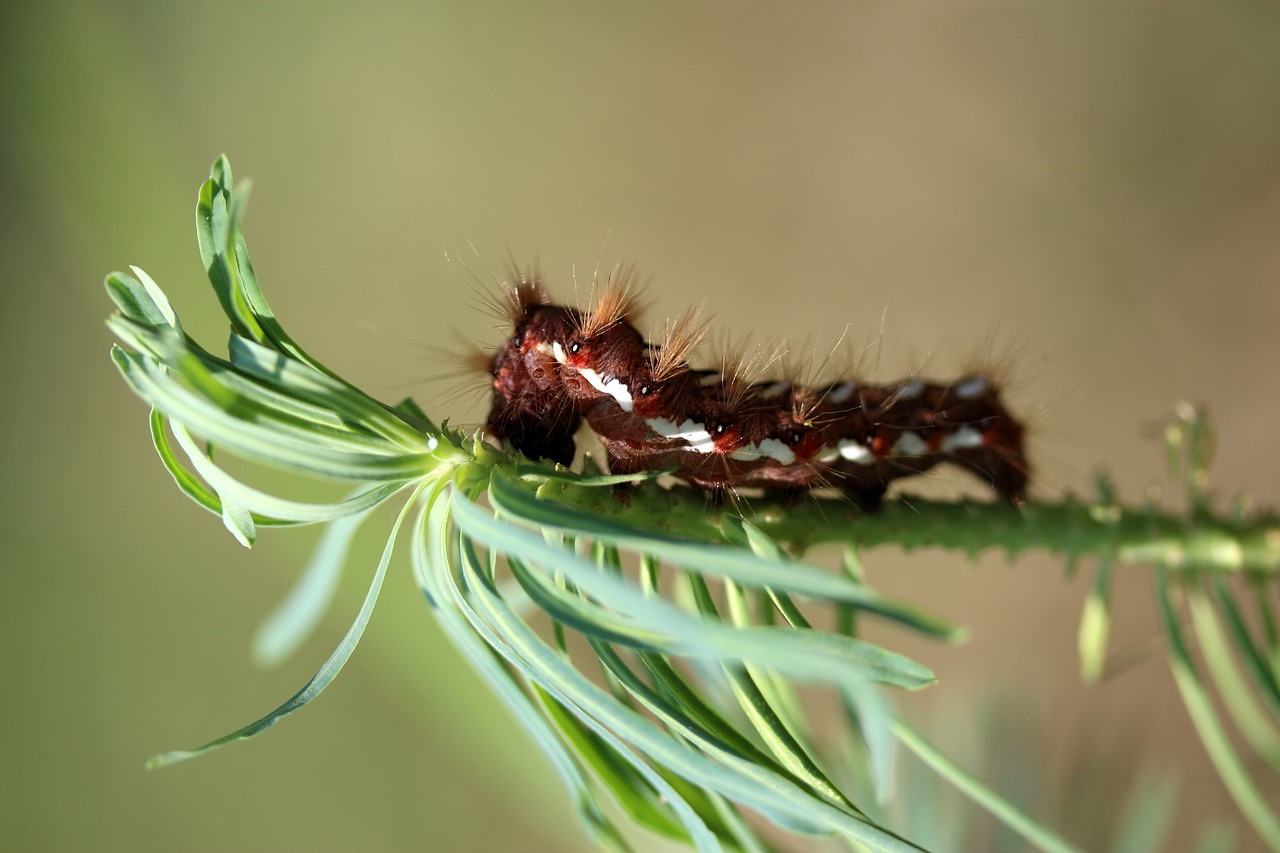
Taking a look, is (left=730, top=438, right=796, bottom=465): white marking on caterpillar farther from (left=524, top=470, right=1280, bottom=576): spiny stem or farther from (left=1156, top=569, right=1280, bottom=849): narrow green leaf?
(left=1156, top=569, right=1280, bottom=849): narrow green leaf

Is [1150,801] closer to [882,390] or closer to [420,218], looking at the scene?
[882,390]

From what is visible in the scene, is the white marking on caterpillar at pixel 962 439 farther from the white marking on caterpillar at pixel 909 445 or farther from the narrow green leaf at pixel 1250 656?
the narrow green leaf at pixel 1250 656

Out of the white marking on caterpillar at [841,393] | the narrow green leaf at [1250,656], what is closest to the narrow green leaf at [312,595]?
the white marking on caterpillar at [841,393]

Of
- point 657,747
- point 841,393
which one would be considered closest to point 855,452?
point 841,393

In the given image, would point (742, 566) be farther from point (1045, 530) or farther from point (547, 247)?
point (547, 247)

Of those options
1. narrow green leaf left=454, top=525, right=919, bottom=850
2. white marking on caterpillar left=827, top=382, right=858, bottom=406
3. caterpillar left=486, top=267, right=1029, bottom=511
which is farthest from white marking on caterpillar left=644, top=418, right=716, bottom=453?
narrow green leaf left=454, top=525, right=919, bottom=850

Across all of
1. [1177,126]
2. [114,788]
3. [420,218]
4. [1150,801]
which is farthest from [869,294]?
[114,788]
